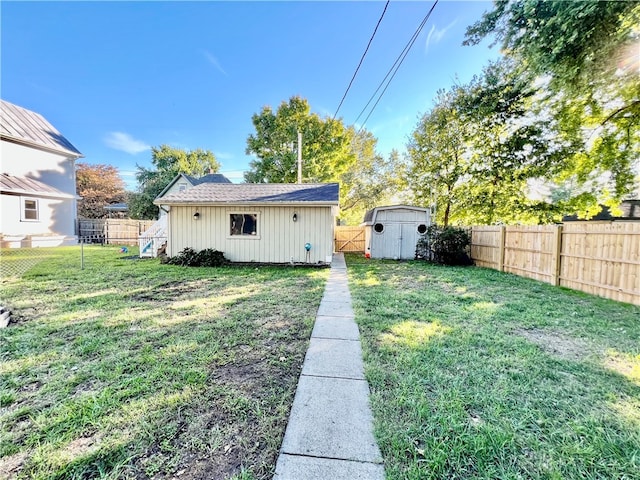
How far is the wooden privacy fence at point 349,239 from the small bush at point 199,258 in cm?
833

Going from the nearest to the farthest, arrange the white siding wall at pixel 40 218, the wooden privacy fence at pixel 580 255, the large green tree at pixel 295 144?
the wooden privacy fence at pixel 580 255
the white siding wall at pixel 40 218
the large green tree at pixel 295 144

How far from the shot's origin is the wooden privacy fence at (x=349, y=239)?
1572cm

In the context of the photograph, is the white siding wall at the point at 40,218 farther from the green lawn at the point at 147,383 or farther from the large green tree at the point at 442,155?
the large green tree at the point at 442,155

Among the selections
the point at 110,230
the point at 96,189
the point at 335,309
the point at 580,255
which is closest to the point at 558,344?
the point at 335,309

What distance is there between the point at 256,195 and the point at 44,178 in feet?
37.6

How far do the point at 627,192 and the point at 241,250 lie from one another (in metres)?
12.7

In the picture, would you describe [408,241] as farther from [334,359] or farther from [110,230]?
[110,230]

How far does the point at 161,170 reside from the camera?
88.6 feet

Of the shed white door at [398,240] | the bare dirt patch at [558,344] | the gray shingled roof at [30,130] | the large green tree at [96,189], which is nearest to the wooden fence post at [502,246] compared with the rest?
the shed white door at [398,240]

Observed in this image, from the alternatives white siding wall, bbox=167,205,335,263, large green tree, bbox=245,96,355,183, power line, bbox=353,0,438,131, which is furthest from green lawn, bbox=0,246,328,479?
large green tree, bbox=245,96,355,183

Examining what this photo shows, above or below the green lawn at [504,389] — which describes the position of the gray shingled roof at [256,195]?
above

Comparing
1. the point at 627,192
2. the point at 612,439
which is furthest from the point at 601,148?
the point at 612,439

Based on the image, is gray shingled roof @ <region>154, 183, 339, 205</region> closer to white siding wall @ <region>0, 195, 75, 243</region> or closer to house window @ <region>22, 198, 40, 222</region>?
white siding wall @ <region>0, 195, 75, 243</region>

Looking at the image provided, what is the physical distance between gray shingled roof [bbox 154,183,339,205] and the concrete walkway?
20.5 feet
